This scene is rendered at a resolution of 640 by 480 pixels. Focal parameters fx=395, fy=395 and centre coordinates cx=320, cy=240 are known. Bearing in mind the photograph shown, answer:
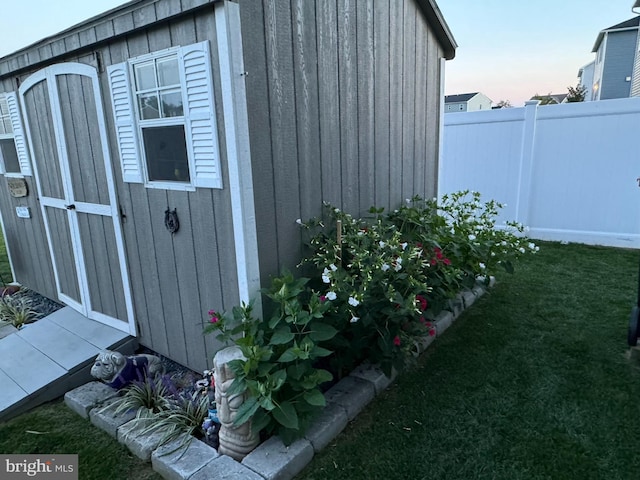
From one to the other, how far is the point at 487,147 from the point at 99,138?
16.6ft

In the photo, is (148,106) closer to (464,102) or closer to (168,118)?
(168,118)

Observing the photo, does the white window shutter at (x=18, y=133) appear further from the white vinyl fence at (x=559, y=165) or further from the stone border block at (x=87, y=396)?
the white vinyl fence at (x=559, y=165)

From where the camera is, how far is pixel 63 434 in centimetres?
220

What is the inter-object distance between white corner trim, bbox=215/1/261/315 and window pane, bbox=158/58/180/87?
37cm

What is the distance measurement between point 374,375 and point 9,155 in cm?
409

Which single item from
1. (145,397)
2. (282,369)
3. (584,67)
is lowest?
(145,397)

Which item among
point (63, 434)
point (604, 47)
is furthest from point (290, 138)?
point (604, 47)

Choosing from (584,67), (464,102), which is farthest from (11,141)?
(584,67)

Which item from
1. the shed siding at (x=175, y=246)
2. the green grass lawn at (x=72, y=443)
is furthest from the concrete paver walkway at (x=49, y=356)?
the shed siding at (x=175, y=246)

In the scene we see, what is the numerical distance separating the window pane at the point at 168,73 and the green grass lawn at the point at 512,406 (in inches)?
82.8

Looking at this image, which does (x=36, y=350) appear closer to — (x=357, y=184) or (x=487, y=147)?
(x=357, y=184)

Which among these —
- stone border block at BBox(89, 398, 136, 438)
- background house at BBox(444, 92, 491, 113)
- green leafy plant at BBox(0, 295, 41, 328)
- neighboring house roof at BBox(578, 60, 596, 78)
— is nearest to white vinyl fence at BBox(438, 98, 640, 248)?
stone border block at BBox(89, 398, 136, 438)

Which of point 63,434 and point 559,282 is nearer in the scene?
point 63,434

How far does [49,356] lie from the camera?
2.78 meters
